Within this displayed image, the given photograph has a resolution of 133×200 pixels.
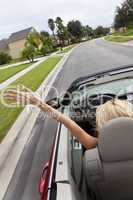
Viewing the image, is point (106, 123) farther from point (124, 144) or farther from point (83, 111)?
point (83, 111)

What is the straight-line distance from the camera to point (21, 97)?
301cm

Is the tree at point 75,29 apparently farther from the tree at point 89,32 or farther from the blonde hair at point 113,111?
the blonde hair at point 113,111

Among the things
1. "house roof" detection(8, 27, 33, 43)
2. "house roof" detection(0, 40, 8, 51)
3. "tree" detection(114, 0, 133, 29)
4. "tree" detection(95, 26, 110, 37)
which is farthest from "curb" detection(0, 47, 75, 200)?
"tree" detection(95, 26, 110, 37)

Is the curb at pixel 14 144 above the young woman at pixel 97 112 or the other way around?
the other way around

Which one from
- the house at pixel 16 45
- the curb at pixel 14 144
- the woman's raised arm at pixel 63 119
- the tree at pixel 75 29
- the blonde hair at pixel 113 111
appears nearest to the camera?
the blonde hair at pixel 113 111

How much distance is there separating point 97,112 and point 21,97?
22.4 inches

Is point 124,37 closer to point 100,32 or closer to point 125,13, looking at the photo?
point 125,13

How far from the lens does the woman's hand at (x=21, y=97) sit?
2.89m

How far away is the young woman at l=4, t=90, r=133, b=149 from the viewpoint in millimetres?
2682

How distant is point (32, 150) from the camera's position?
24.9 ft

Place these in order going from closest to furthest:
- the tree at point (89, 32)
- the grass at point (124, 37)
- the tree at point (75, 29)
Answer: the grass at point (124, 37) < the tree at point (75, 29) < the tree at point (89, 32)

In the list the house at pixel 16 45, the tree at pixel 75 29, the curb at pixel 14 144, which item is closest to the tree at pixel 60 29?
the house at pixel 16 45

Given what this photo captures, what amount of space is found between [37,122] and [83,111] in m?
6.12

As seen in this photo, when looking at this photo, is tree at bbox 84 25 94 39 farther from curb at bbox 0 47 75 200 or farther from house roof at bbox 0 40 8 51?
curb at bbox 0 47 75 200
